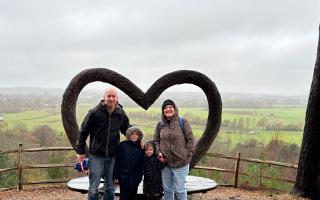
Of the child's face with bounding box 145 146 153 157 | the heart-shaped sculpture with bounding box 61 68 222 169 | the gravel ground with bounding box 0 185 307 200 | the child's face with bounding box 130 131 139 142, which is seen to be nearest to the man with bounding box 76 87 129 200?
the child's face with bounding box 130 131 139 142

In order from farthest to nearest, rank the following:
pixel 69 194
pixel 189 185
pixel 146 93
→ pixel 69 194 → pixel 146 93 → pixel 189 185

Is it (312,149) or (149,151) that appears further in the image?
(312,149)

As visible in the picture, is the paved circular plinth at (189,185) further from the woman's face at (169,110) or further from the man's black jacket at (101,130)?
the woman's face at (169,110)

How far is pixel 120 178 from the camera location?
222 inches

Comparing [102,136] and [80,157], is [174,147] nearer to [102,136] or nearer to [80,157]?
[102,136]

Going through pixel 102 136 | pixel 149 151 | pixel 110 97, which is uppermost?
pixel 110 97

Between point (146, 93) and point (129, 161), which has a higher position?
point (146, 93)

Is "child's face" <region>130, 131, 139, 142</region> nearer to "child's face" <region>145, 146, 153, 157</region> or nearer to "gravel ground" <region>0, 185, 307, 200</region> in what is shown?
"child's face" <region>145, 146, 153, 157</region>

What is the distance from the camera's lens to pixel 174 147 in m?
5.54

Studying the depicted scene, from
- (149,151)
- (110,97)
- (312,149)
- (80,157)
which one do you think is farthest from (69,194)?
(312,149)

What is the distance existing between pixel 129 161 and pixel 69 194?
5.21 metres

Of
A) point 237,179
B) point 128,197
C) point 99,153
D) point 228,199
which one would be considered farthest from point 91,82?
point 237,179

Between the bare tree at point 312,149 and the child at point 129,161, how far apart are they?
4611 millimetres

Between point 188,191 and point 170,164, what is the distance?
91 centimetres
